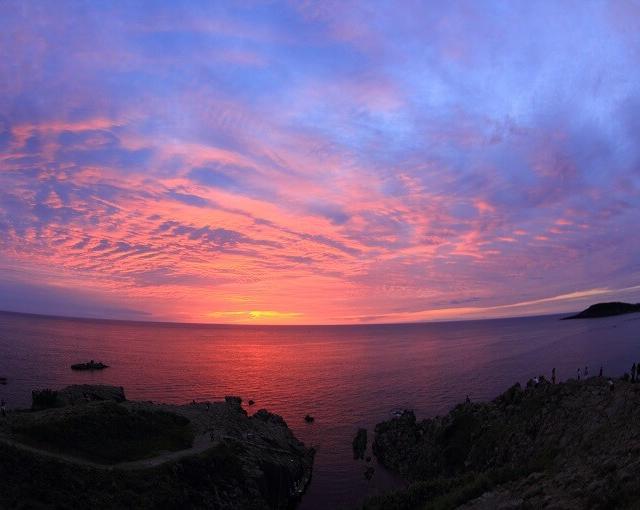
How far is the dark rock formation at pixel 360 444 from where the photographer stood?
4919 centimetres

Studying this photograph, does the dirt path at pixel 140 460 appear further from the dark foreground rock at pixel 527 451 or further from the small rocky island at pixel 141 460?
the dark foreground rock at pixel 527 451

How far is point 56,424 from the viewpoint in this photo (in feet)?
114

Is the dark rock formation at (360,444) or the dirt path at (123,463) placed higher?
the dirt path at (123,463)

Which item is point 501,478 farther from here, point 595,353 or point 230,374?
point 595,353

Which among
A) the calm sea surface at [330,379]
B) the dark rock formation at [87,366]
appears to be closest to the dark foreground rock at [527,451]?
the calm sea surface at [330,379]

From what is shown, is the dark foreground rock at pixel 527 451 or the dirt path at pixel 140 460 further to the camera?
the dirt path at pixel 140 460

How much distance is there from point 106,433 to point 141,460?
15.7ft

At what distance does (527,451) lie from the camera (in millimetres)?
32188

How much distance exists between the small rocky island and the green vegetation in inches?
2.8

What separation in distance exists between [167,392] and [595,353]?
111457 mm

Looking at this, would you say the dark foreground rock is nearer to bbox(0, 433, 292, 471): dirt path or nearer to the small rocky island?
the small rocky island

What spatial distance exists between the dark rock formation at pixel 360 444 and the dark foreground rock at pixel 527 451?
1385 millimetres

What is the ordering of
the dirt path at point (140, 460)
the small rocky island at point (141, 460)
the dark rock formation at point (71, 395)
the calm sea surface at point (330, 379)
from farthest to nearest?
the calm sea surface at point (330, 379) → the dark rock formation at point (71, 395) → the dirt path at point (140, 460) → the small rocky island at point (141, 460)

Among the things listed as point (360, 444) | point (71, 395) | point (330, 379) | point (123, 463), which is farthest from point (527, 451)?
point (330, 379)
